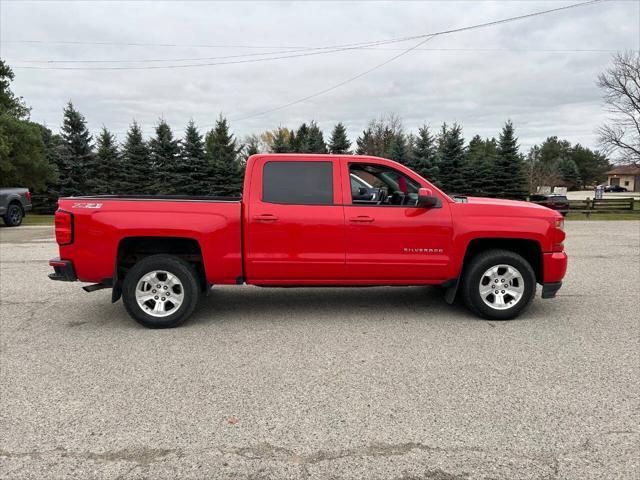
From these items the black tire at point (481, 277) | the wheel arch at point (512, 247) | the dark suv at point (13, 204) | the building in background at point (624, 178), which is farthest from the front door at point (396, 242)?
the building in background at point (624, 178)

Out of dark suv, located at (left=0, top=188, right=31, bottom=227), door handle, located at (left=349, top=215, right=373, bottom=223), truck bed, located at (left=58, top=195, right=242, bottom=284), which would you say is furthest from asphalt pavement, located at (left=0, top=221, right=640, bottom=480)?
dark suv, located at (left=0, top=188, right=31, bottom=227)

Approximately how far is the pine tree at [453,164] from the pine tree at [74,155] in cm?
2584

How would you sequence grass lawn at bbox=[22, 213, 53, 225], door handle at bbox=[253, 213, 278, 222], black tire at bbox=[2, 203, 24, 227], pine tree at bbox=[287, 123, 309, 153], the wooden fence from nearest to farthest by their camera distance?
1. door handle at bbox=[253, 213, 278, 222]
2. black tire at bbox=[2, 203, 24, 227]
3. grass lawn at bbox=[22, 213, 53, 225]
4. the wooden fence
5. pine tree at bbox=[287, 123, 309, 153]

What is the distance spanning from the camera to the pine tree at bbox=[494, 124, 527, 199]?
3334 cm

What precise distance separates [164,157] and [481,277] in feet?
104

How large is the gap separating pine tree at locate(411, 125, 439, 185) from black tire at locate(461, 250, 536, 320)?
1150 inches

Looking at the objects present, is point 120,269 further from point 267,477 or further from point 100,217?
point 267,477

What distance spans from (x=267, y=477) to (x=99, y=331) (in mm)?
3231

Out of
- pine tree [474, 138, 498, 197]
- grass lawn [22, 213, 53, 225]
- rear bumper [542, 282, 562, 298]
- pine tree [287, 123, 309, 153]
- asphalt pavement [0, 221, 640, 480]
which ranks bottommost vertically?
asphalt pavement [0, 221, 640, 480]

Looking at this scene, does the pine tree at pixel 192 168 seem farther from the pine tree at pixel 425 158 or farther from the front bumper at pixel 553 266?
the front bumper at pixel 553 266

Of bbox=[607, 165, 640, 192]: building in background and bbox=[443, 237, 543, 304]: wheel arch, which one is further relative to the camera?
bbox=[607, 165, 640, 192]: building in background

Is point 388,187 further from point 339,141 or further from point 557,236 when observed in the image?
point 339,141

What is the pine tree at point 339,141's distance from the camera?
1500 inches

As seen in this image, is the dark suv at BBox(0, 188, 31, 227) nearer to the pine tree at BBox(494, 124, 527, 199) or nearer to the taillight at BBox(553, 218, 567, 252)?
the taillight at BBox(553, 218, 567, 252)
